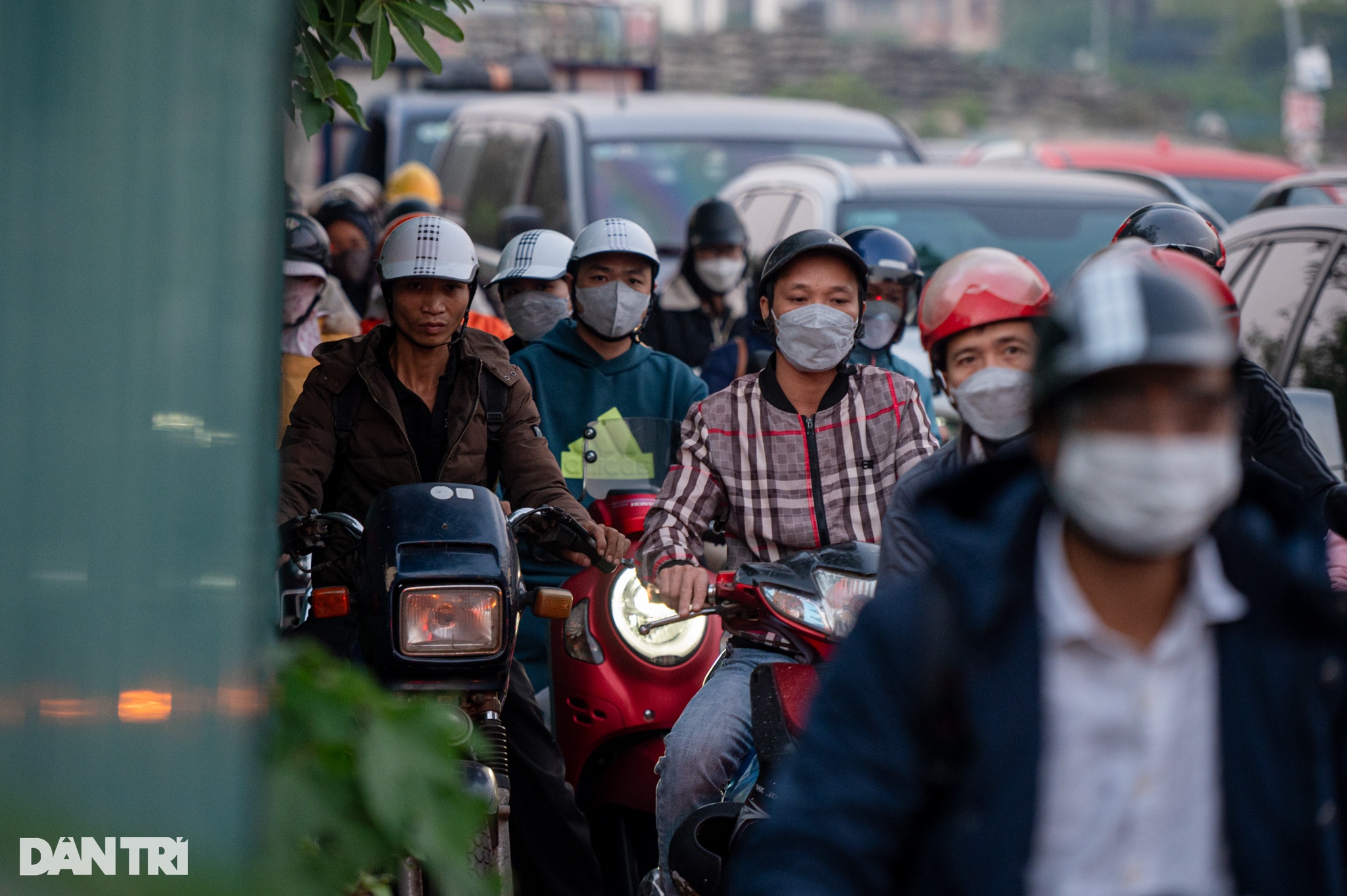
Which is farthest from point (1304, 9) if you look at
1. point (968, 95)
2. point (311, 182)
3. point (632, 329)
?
point (632, 329)

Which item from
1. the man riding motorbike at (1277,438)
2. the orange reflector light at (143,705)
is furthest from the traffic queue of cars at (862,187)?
the orange reflector light at (143,705)

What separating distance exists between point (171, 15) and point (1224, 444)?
1.26 m

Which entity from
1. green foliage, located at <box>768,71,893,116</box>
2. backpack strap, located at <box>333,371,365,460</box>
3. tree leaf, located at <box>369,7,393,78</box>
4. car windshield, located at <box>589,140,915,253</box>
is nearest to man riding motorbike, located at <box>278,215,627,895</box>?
backpack strap, located at <box>333,371,365,460</box>

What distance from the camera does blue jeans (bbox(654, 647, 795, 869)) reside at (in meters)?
3.87

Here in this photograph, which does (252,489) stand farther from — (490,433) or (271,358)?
(490,433)

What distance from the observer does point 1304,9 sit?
7038cm

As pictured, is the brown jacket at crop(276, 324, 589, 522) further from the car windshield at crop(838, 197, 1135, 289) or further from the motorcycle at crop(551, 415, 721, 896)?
the car windshield at crop(838, 197, 1135, 289)

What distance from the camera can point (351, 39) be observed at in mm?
4055

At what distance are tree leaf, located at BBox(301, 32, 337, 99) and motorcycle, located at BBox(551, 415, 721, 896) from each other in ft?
4.30

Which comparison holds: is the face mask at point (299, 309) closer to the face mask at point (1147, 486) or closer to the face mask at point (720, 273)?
the face mask at point (720, 273)

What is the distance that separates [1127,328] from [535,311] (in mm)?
4806

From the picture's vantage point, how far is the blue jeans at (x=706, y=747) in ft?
12.7

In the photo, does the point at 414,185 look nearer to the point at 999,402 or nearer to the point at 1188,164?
the point at 1188,164

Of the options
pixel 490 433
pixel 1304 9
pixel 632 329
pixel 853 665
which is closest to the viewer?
pixel 853 665
